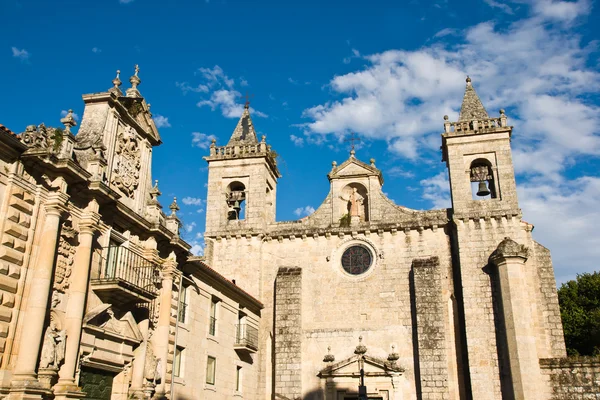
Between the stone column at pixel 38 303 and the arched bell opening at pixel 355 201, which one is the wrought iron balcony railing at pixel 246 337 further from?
the stone column at pixel 38 303

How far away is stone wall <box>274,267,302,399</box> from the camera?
2277cm

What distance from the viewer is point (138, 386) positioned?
15.3 meters

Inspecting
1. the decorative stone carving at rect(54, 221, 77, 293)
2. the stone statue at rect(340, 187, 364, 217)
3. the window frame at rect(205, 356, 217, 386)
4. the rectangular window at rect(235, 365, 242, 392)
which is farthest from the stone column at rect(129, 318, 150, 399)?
the stone statue at rect(340, 187, 364, 217)

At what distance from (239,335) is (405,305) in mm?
6807

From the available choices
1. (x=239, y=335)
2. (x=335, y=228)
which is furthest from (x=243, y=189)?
(x=239, y=335)

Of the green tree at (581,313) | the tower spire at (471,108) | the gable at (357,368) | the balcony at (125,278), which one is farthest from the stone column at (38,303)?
the green tree at (581,313)

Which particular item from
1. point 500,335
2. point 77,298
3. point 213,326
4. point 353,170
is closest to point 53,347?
point 77,298

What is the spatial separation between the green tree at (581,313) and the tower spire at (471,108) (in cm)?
1246

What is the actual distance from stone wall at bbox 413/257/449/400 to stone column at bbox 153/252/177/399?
10071 millimetres

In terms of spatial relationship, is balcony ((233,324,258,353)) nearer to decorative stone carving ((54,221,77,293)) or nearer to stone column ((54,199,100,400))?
stone column ((54,199,100,400))

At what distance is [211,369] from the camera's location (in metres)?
19.9

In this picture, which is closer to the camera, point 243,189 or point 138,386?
point 138,386

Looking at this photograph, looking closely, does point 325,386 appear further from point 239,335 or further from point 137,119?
point 137,119

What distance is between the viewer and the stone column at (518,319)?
20.2m
